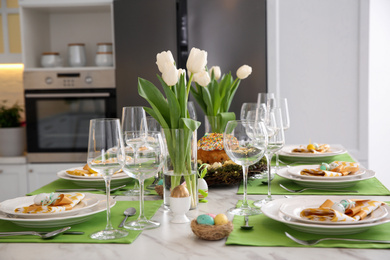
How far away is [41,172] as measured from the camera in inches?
131

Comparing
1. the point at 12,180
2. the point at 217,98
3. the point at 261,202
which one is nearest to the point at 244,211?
the point at 261,202

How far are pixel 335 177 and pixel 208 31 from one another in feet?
6.45

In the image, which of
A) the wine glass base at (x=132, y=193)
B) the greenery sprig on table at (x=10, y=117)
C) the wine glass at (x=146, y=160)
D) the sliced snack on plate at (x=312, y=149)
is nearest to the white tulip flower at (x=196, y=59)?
the wine glass at (x=146, y=160)

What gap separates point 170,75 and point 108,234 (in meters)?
0.38

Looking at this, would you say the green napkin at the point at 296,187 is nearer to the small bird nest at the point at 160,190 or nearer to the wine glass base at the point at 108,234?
the small bird nest at the point at 160,190

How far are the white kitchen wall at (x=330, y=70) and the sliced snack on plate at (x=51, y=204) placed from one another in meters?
2.16

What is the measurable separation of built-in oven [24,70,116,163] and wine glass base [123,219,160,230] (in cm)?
225

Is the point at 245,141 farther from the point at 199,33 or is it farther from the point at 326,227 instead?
the point at 199,33

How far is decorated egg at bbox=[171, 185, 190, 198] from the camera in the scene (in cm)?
112

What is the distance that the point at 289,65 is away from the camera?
10.2 ft

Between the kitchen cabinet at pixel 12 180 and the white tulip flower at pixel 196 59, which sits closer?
the white tulip flower at pixel 196 59

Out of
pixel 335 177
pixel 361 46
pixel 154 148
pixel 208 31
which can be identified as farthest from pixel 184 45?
pixel 154 148

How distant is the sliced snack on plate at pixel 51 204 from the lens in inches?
42.8

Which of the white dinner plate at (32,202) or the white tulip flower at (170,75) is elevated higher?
the white tulip flower at (170,75)
